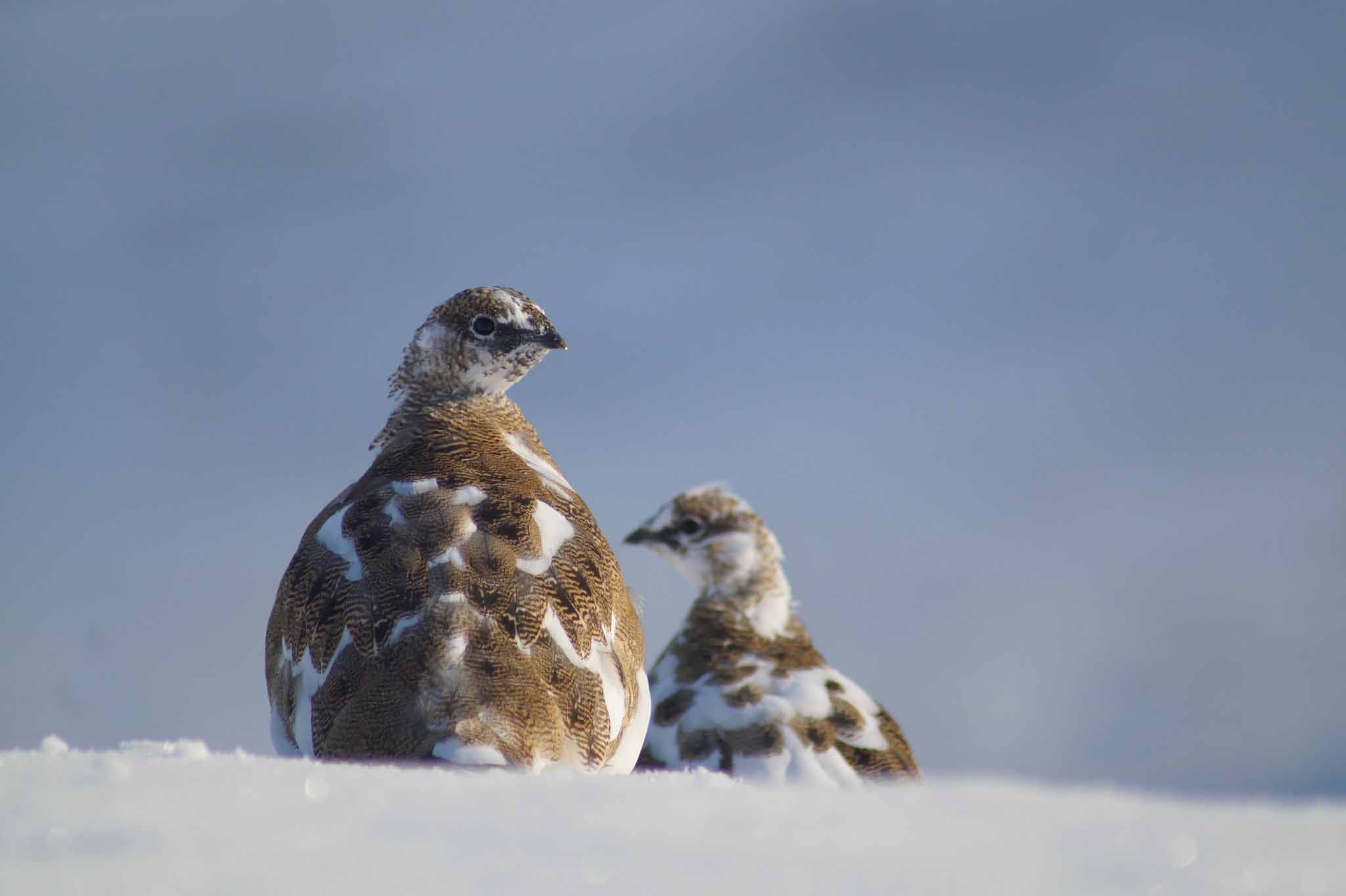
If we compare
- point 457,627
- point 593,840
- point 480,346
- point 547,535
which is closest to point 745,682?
point 480,346

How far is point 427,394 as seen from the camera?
7035mm

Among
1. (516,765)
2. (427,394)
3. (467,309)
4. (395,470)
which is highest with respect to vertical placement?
(467,309)

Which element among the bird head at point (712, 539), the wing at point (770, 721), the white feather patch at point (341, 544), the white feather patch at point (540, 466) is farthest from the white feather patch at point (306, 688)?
the bird head at point (712, 539)

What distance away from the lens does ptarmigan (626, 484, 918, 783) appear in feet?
27.3

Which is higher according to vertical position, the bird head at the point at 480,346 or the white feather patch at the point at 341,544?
the bird head at the point at 480,346

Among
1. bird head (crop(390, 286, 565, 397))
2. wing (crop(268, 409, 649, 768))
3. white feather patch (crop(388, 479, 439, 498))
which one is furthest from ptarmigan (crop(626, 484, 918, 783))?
white feather patch (crop(388, 479, 439, 498))

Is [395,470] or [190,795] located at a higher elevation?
[395,470]

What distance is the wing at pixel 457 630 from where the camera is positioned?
4.59m

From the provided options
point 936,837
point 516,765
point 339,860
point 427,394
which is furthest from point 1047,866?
point 427,394

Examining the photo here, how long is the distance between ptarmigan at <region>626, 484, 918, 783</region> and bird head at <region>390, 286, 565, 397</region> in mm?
3058

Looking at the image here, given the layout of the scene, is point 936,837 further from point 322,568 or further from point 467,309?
point 467,309

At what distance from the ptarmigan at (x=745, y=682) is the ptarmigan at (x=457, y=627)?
2.84 meters

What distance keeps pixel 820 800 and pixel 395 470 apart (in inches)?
150

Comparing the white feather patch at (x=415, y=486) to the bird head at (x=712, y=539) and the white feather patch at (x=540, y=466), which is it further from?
the bird head at (x=712, y=539)
